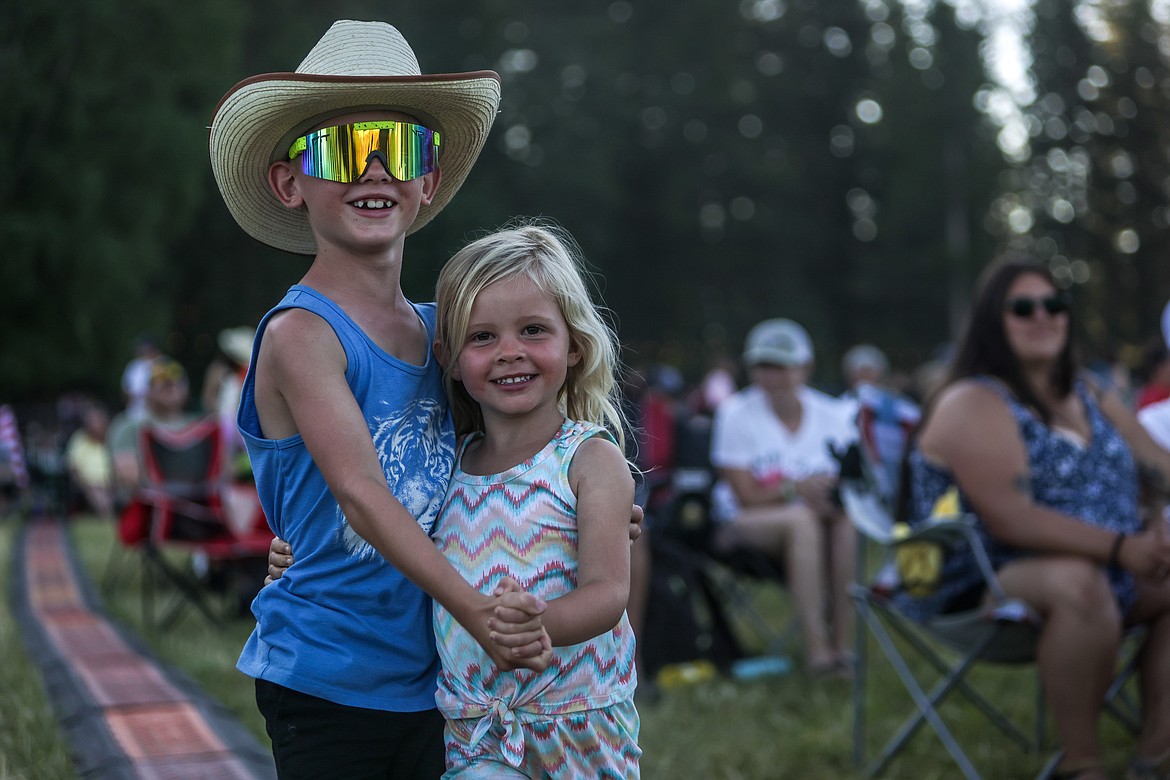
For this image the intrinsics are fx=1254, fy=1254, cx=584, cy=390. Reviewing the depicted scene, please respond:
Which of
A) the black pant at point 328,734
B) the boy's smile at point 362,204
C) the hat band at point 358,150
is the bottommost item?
the black pant at point 328,734

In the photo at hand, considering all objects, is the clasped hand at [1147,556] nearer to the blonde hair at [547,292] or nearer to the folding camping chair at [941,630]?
the folding camping chair at [941,630]

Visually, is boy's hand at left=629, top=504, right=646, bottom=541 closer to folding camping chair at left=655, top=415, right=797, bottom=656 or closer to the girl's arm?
the girl's arm

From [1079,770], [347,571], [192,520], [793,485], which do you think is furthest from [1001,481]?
[192,520]

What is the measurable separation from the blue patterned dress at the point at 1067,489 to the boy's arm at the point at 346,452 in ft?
8.51

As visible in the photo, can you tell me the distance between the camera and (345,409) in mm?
1784

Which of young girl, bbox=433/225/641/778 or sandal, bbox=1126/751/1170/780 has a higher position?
young girl, bbox=433/225/641/778

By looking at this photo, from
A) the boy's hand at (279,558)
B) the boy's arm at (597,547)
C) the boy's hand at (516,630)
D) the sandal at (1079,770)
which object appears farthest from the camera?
the sandal at (1079,770)

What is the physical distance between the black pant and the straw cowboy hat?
789mm

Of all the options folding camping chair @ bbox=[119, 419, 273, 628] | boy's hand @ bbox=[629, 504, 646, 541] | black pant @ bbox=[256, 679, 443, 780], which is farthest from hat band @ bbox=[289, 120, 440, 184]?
folding camping chair @ bbox=[119, 419, 273, 628]

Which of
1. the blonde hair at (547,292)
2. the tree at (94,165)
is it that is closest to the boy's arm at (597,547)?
the blonde hair at (547,292)

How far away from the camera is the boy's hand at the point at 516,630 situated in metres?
1.62

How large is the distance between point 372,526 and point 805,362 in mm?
4730

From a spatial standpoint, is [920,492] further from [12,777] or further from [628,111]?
[628,111]

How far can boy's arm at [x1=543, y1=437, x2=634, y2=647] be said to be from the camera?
1720mm
